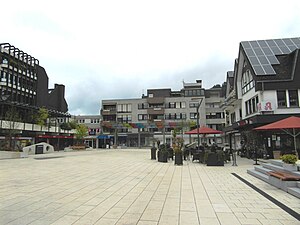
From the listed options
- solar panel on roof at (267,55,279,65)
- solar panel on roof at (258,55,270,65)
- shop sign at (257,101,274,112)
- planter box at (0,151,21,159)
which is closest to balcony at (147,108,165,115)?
planter box at (0,151,21,159)

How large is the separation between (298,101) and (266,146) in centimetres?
431

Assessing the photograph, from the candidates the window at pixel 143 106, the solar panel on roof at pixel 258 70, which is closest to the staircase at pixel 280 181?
the solar panel on roof at pixel 258 70

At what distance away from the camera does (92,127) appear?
67.2 meters

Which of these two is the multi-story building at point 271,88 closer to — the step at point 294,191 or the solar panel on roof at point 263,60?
the solar panel on roof at point 263,60

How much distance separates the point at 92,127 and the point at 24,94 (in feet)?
83.5

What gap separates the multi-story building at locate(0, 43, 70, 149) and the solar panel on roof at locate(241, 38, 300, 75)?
28253mm

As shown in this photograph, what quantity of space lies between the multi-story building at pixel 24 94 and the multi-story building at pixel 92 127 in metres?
13.6

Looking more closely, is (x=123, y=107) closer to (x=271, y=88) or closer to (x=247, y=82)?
(x=247, y=82)

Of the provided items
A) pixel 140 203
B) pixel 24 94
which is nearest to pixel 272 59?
pixel 140 203

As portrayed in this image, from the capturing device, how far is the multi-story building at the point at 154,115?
5775 centimetres

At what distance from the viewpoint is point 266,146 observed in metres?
19.3

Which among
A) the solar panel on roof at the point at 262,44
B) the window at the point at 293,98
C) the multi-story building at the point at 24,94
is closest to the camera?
the window at the point at 293,98

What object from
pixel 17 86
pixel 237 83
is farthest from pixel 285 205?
pixel 17 86

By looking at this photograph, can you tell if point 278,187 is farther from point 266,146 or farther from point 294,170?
point 266,146
